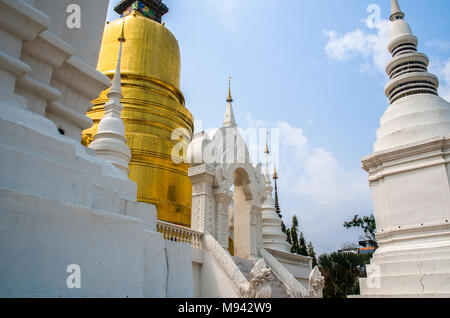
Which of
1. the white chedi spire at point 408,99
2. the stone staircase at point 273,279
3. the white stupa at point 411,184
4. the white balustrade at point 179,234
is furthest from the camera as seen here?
the white chedi spire at point 408,99

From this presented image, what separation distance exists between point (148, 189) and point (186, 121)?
4655 mm

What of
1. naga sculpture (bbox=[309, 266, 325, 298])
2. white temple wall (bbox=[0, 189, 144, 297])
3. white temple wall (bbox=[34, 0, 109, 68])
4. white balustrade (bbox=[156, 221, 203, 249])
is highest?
white temple wall (bbox=[34, 0, 109, 68])

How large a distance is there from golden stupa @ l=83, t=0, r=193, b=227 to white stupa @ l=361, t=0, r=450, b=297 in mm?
7221

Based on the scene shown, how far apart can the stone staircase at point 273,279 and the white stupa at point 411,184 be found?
99.4 inches

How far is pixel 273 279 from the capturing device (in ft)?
34.4

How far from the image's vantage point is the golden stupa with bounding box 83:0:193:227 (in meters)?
13.7

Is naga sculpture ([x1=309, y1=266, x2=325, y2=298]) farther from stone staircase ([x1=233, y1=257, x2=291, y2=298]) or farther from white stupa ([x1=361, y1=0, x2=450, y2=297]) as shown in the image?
white stupa ([x1=361, y1=0, x2=450, y2=297])

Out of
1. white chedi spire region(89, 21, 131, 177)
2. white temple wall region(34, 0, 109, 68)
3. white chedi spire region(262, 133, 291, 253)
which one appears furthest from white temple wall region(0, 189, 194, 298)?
white chedi spire region(262, 133, 291, 253)

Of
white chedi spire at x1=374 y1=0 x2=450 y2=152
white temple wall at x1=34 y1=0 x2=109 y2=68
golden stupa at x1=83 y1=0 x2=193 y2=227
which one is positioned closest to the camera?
white temple wall at x1=34 y1=0 x2=109 y2=68

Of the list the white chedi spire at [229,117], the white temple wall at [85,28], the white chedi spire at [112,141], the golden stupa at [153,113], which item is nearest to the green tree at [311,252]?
the golden stupa at [153,113]

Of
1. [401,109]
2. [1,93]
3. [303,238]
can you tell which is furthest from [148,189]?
[303,238]

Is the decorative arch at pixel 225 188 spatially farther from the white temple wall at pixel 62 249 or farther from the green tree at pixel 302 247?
the green tree at pixel 302 247

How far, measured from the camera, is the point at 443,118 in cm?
1112

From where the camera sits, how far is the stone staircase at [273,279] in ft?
31.8
